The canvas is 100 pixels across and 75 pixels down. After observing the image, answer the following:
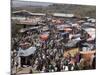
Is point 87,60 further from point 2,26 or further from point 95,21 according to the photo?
point 2,26

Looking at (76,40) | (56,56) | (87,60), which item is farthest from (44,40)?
(87,60)

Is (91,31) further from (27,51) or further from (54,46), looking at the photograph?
(27,51)

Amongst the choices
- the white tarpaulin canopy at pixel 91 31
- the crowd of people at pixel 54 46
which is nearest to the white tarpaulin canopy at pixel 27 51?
the crowd of people at pixel 54 46

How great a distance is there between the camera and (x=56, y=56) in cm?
198

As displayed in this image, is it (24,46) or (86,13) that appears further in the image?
(86,13)

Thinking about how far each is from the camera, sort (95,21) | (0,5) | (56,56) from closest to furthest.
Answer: (0,5) → (56,56) → (95,21)

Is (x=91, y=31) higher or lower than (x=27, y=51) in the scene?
higher

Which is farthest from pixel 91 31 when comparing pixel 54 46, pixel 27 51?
pixel 27 51

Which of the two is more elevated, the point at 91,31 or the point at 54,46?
the point at 91,31

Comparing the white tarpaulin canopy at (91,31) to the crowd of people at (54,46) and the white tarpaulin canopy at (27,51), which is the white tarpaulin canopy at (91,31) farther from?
the white tarpaulin canopy at (27,51)

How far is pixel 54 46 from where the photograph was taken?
197 cm

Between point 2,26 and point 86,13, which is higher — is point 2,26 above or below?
below

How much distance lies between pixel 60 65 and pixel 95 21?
613mm

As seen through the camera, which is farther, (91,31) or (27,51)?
(91,31)
